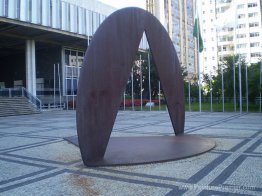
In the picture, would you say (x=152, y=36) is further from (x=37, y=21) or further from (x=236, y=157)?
(x=37, y=21)

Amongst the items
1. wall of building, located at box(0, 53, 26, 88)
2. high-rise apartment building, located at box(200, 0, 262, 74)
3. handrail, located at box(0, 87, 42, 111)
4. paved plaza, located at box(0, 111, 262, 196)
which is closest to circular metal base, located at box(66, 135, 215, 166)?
paved plaza, located at box(0, 111, 262, 196)

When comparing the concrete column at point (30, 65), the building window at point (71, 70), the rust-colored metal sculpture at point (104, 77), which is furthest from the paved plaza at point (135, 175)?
the building window at point (71, 70)

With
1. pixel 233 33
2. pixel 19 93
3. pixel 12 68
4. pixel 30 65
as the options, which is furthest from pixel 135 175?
pixel 233 33

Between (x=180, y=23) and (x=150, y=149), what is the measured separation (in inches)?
3384

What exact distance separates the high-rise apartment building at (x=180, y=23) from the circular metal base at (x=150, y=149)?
2852 inches

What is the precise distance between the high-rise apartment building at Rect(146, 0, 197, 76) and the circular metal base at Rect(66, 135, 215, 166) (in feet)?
238

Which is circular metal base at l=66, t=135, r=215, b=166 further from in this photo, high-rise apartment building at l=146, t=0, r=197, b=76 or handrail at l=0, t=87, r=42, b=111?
high-rise apartment building at l=146, t=0, r=197, b=76

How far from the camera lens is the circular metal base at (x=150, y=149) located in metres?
7.04

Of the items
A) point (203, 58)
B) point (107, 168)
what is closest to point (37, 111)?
point (107, 168)

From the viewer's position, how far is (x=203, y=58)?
85938 millimetres

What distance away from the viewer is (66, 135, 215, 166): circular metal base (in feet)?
23.1

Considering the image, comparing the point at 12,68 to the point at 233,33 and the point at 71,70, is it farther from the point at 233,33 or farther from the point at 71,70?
the point at 233,33

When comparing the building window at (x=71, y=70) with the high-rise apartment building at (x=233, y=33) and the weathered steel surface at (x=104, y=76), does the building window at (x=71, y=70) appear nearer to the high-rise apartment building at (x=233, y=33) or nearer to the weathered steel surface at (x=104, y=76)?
the high-rise apartment building at (x=233, y=33)

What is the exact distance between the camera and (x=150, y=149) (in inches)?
327
